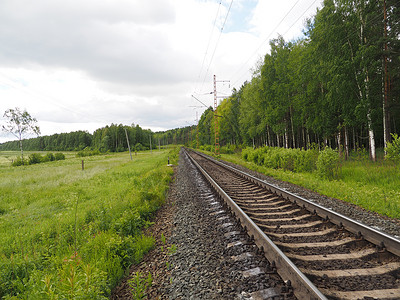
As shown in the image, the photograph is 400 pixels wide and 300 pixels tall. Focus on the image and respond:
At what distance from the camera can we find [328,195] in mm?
7016

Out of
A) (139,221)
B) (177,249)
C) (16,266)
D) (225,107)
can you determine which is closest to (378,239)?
(177,249)

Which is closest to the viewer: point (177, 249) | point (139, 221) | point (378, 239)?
point (378, 239)

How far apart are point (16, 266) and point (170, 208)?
4.07 metres

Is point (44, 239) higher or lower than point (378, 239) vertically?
lower

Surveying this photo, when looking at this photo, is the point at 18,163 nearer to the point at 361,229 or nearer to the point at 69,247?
the point at 69,247

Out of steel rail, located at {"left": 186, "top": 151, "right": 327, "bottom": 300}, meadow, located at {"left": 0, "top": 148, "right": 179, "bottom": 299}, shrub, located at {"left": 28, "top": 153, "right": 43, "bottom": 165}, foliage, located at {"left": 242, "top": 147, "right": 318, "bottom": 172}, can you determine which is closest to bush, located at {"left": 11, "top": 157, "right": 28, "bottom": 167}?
shrub, located at {"left": 28, "top": 153, "right": 43, "bottom": 165}

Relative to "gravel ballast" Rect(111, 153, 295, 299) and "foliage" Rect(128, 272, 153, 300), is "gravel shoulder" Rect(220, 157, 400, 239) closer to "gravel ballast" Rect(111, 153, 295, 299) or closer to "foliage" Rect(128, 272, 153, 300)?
"gravel ballast" Rect(111, 153, 295, 299)

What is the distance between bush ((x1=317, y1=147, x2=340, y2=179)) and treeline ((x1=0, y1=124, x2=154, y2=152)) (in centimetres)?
9449

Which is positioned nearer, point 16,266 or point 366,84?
point 16,266

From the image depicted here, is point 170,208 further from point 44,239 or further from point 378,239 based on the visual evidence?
point 378,239

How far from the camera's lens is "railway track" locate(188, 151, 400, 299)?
7.77 ft

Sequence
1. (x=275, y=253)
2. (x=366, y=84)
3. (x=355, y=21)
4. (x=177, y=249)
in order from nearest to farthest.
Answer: (x=275, y=253) < (x=177, y=249) < (x=366, y=84) < (x=355, y=21)

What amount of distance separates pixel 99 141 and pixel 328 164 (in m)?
116

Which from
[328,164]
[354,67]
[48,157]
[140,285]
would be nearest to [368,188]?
[328,164]
